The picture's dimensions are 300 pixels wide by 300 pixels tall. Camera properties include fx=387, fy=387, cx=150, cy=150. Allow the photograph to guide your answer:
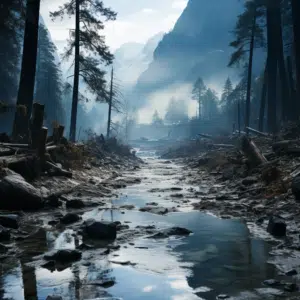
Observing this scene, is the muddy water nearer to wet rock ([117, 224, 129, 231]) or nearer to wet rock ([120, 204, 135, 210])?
wet rock ([117, 224, 129, 231])

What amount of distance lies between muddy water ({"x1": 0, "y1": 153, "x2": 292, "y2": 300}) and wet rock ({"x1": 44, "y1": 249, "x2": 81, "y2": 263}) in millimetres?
133

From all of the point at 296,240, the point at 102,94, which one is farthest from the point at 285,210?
the point at 102,94

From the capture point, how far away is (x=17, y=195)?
7680 millimetres

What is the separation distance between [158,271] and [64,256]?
1168mm

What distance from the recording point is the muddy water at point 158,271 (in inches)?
144

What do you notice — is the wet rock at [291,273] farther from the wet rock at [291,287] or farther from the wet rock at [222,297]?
the wet rock at [222,297]

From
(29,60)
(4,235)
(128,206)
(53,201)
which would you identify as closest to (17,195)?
(53,201)

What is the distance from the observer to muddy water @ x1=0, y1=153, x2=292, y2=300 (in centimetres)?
366

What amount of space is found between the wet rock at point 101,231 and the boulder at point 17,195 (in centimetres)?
244

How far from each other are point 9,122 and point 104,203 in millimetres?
41752

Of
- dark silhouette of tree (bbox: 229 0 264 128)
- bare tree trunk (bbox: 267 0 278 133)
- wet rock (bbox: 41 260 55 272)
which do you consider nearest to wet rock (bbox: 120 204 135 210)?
wet rock (bbox: 41 260 55 272)

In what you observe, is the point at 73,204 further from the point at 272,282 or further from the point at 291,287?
the point at 291,287

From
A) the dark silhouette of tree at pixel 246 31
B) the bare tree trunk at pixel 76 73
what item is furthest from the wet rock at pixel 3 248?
the dark silhouette of tree at pixel 246 31

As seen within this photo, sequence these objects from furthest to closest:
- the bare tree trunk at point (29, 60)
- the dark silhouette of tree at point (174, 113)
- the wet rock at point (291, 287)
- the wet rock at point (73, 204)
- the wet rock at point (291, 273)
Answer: the dark silhouette of tree at point (174, 113)
the bare tree trunk at point (29, 60)
the wet rock at point (73, 204)
the wet rock at point (291, 273)
the wet rock at point (291, 287)
